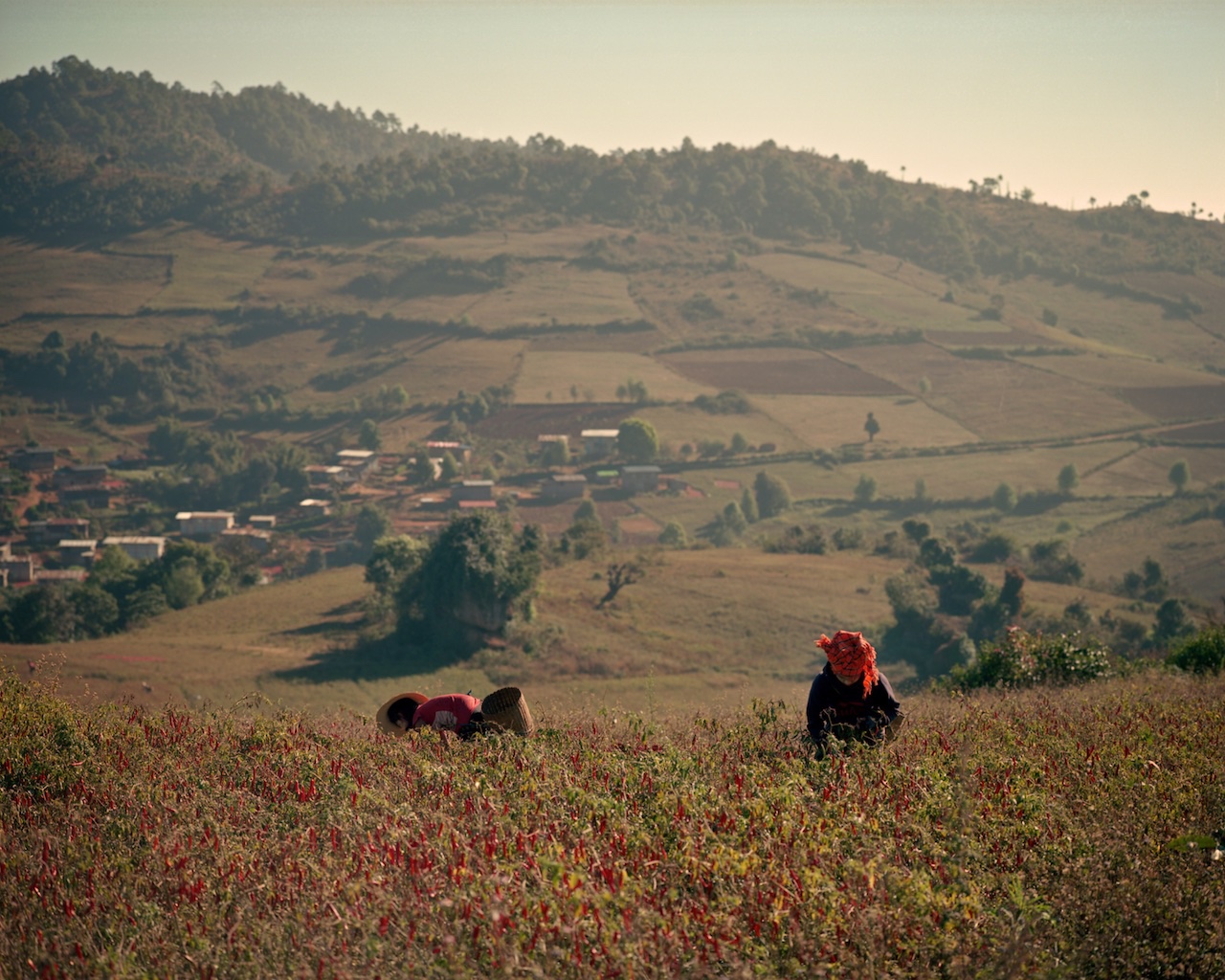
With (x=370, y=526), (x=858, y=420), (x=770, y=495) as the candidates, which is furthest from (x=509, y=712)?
(x=858, y=420)

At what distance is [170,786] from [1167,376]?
169 meters

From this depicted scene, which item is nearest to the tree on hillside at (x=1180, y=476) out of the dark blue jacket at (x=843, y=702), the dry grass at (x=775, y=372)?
the dry grass at (x=775, y=372)

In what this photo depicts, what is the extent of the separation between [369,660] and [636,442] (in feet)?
253

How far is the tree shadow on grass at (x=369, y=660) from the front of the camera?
2015 inches

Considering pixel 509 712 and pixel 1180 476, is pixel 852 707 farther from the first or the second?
pixel 1180 476

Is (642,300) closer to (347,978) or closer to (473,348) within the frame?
(473,348)

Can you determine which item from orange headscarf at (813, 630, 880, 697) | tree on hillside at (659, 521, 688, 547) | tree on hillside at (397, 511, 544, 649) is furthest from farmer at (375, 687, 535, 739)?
tree on hillside at (659, 521, 688, 547)

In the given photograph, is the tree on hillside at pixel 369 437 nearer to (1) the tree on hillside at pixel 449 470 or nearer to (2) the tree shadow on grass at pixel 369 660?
(1) the tree on hillside at pixel 449 470

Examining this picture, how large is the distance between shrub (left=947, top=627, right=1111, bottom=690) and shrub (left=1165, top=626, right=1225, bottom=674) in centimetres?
134

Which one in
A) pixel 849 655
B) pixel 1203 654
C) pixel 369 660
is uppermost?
pixel 849 655

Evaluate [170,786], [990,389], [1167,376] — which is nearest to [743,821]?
[170,786]

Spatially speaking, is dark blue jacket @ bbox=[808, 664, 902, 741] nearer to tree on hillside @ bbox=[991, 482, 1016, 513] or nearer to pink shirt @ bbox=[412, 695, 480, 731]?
pink shirt @ bbox=[412, 695, 480, 731]

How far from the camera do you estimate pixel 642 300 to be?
19075 centimetres

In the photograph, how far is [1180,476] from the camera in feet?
375
